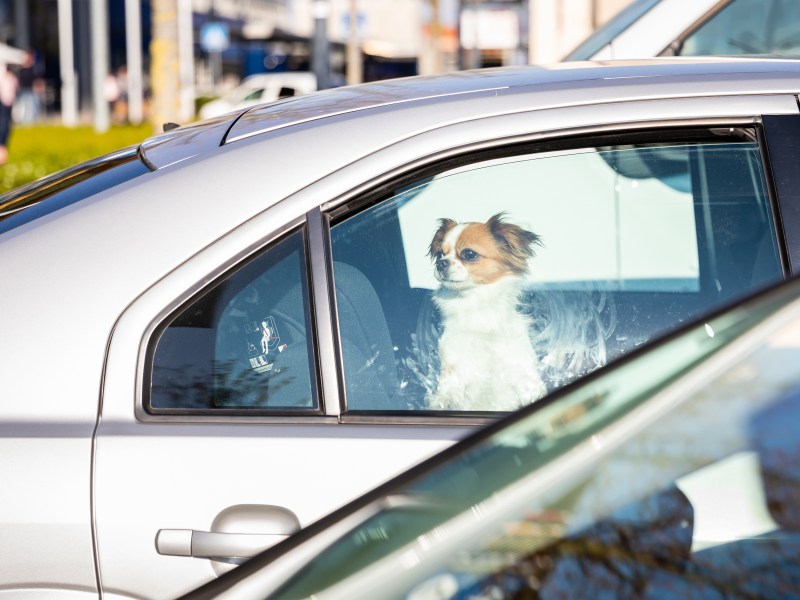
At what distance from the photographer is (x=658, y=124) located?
1.95 meters

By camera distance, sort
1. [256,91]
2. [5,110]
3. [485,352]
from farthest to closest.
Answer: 1. [256,91]
2. [5,110]
3. [485,352]

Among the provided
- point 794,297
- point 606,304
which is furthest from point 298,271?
point 794,297

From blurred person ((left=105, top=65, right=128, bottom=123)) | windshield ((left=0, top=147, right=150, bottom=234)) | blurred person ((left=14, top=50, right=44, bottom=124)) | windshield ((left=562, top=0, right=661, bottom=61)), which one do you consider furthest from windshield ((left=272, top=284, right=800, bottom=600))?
blurred person ((left=105, top=65, right=128, bottom=123))

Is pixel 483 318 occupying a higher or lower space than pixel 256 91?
lower

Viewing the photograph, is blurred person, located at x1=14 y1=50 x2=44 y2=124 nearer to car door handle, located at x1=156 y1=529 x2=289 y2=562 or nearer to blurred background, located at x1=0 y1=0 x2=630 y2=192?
blurred background, located at x1=0 y1=0 x2=630 y2=192

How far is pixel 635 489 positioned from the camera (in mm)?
1140

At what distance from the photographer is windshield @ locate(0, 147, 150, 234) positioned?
2047 millimetres

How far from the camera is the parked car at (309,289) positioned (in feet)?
5.71

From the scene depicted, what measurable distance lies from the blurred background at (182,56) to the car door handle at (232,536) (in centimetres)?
342

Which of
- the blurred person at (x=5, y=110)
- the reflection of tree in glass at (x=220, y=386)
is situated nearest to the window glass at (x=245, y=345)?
the reflection of tree in glass at (x=220, y=386)

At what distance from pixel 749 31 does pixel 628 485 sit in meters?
4.12

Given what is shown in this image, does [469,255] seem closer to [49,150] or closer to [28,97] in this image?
[49,150]

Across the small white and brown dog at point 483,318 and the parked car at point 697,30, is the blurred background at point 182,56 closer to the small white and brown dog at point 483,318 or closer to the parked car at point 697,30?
the parked car at point 697,30

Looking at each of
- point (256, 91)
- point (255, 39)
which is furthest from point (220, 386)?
point (255, 39)
